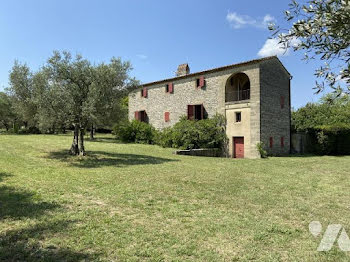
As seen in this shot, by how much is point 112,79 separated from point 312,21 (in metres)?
11.3

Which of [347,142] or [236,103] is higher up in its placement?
[236,103]

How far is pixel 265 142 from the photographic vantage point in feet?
73.4

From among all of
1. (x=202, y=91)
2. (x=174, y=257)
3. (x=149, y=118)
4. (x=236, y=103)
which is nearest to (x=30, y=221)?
(x=174, y=257)

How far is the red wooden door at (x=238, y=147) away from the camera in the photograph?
22.8m

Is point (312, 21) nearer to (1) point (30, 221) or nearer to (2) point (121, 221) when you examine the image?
(2) point (121, 221)

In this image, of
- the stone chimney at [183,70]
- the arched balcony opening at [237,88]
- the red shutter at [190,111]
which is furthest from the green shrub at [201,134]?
the stone chimney at [183,70]

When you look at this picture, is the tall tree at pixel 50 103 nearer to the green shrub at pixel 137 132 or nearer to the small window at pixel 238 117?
the small window at pixel 238 117

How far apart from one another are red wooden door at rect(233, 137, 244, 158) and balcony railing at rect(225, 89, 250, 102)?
12.9ft

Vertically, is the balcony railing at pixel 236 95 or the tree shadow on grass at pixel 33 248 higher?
the balcony railing at pixel 236 95

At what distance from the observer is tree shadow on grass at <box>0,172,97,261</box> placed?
386 cm

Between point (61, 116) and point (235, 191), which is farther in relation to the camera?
point (61, 116)

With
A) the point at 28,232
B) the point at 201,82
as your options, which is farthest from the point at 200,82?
the point at 28,232

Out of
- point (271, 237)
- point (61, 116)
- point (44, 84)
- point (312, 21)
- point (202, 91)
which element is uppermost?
point (202, 91)

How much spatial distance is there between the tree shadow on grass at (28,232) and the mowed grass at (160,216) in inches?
0.6
